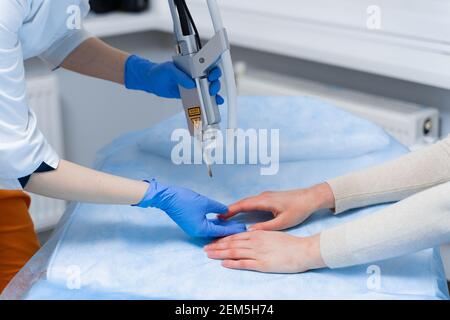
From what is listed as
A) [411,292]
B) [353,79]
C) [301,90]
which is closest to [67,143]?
[301,90]

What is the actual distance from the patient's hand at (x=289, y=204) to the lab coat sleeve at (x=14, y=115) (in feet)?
1.22

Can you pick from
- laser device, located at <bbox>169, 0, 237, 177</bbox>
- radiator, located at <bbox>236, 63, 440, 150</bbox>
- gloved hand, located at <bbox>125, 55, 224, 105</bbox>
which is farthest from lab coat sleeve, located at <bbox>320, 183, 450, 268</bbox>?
radiator, located at <bbox>236, 63, 440, 150</bbox>

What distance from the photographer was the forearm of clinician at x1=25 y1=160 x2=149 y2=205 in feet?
4.12

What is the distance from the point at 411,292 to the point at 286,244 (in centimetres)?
22

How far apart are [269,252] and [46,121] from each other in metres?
1.43

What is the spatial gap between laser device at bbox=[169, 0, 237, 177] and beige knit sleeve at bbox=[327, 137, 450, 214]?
0.91 ft

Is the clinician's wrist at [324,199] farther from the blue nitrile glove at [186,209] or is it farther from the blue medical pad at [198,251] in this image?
the blue nitrile glove at [186,209]

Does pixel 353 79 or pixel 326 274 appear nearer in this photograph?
pixel 326 274

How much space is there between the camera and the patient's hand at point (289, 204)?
1.34 m

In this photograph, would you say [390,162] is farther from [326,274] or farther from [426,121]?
[426,121]

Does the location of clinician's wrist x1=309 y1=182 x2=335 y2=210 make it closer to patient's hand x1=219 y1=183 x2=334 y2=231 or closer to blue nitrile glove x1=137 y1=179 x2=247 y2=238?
patient's hand x1=219 y1=183 x2=334 y2=231

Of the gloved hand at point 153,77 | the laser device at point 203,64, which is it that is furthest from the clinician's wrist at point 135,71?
the laser device at point 203,64
